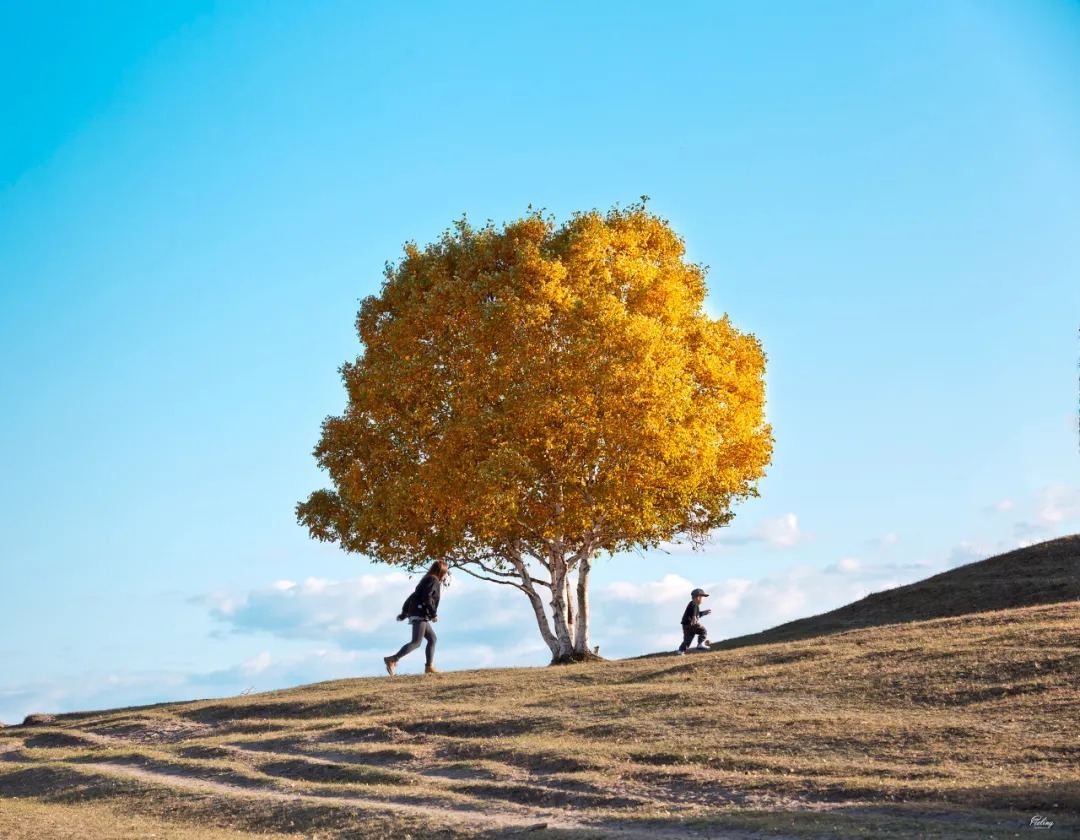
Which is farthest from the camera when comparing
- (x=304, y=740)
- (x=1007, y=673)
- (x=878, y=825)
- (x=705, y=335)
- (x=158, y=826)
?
(x=705, y=335)

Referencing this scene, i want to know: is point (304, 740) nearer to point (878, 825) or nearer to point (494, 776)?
point (494, 776)

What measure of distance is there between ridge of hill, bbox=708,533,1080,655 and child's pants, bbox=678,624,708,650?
5.73 ft

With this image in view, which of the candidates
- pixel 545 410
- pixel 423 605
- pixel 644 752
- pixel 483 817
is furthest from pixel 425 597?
pixel 483 817

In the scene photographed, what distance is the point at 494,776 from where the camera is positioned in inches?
739

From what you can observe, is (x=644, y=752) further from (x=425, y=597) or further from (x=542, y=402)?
(x=542, y=402)

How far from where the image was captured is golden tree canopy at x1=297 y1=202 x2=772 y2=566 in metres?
35.4

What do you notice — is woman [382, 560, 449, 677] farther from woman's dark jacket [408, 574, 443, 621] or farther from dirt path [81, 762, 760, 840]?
dirt path [81, 762, 760, 840]

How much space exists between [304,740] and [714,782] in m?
10.6

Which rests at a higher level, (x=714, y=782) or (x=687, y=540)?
(x=687, y=540)

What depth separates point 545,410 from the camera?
34.6m

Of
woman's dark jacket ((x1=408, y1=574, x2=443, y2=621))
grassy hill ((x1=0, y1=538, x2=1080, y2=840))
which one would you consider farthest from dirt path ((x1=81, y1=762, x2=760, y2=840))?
woman's dark jacket ((x1=408, y1=574, x2=443, y2=621))

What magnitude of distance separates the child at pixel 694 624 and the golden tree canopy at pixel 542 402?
10.5ft

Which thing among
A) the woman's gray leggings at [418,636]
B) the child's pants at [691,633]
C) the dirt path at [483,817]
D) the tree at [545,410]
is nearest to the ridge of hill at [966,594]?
the child's pants at [691,633]

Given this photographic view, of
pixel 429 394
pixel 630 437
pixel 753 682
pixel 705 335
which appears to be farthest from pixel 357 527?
pixel 753 682
